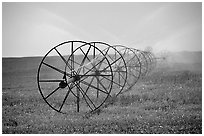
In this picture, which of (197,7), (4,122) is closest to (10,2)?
(4,122)

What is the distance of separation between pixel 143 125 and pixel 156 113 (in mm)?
562

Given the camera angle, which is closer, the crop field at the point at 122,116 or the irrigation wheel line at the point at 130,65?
the crop field at the point at 122,116

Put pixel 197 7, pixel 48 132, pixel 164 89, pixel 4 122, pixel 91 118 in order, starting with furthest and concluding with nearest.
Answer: pixel 164 89, pixel 197 7, pixel 4 122, pixel 91 118, pixel 48 132

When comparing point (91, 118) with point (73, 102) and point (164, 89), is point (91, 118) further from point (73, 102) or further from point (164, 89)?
point (164, 89)

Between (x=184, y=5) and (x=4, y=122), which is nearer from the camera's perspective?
(x=4, y=122)

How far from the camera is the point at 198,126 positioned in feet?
12.2

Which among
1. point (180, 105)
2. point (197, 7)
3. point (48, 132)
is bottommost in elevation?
point (48, 132)

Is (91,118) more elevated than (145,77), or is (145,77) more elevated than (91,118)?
(145,77)

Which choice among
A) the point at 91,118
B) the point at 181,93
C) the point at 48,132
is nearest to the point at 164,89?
the point at 181,93

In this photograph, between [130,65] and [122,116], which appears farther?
[130,65]

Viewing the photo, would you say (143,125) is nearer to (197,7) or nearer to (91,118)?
(91,118)

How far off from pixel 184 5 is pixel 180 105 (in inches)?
95.5

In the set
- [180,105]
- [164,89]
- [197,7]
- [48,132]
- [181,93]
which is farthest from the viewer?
[164,89]

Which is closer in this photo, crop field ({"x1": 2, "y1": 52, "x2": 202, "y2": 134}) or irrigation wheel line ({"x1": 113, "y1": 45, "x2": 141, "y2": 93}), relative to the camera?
crop field ({"x1": 2, "y1": 52, "x2": 202, "y2": 134})
